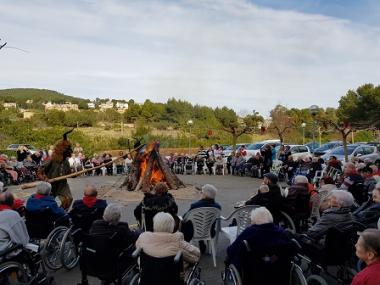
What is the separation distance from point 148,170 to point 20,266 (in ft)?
34.3

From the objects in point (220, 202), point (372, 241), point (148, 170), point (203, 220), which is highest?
point (372, 241)

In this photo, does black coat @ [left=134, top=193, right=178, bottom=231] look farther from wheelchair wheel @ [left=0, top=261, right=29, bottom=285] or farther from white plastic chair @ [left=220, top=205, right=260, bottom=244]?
wheelchair wheel @ [left=0, top=261, right=29, bottom=285]

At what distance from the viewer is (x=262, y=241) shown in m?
4.45

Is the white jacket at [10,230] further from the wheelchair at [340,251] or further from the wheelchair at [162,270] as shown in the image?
the wheelchair at [340,251]

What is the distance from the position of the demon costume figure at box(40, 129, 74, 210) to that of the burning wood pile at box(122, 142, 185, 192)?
5.84 meters

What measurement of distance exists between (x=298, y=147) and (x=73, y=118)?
2848 centimetres

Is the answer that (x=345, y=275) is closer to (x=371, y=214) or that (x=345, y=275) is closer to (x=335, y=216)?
(x=335, y=216)

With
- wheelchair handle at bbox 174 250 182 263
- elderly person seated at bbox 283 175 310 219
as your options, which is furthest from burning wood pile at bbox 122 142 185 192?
wheelchair handle at bbox 174 250 182 263

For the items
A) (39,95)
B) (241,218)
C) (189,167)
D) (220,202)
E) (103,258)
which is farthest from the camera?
(39,95)

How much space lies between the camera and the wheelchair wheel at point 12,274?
15.7 ft

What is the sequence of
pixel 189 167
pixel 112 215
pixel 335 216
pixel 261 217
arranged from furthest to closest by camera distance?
pixel 189 167, pixel 335 216, pixel 112 215, pixel 261 217

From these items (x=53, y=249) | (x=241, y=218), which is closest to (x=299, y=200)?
(x=241, y=218)

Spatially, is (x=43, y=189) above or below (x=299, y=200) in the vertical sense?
above

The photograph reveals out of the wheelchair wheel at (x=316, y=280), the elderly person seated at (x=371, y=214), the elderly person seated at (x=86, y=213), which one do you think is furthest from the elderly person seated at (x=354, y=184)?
the elderly person seated at (x=86, y=213)
